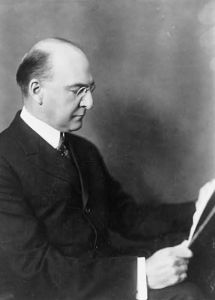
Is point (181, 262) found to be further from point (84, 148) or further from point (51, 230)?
point (84, 148)

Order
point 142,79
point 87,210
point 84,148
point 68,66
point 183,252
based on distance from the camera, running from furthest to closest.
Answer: point 142,79 < point 84,148 < point 87,210 < point 68,66 < point 183,252

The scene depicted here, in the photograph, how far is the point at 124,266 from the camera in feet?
4.18

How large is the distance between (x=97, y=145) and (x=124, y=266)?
26.8 inches

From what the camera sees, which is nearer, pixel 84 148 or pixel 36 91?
pixel 36 91

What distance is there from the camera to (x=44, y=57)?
1.33m

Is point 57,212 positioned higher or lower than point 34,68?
lower

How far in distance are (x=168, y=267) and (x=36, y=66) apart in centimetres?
82

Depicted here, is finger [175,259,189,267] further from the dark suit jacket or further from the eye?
the eye

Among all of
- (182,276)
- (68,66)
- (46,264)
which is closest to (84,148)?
(68,66)

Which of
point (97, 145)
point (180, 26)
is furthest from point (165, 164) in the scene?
point (180, 26)

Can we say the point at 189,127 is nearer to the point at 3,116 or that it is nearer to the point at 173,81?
the point at 173,81

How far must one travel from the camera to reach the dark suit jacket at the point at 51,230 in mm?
1254

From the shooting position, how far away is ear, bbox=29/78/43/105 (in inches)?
53.1

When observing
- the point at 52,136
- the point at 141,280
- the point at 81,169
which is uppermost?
the point at 52,136
